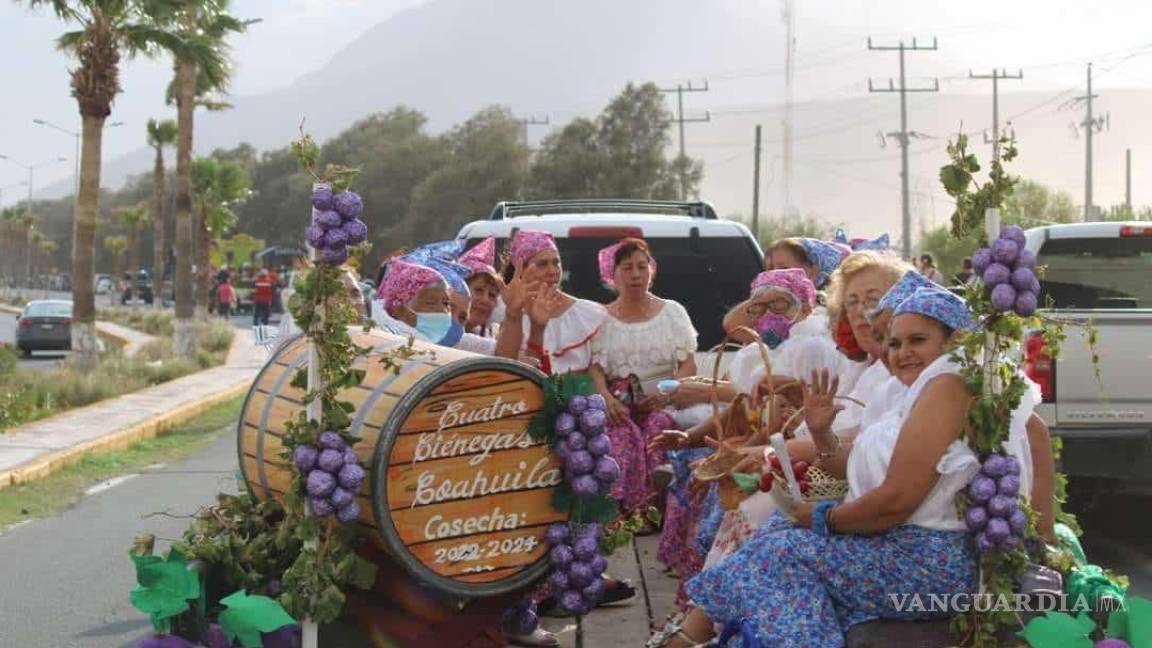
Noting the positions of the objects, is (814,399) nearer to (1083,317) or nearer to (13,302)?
(1083,317)

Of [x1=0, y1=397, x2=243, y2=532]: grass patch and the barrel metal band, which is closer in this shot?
the barrel metal band

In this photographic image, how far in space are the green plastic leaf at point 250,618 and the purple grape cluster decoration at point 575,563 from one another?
3.00 feet

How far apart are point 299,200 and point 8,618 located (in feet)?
353

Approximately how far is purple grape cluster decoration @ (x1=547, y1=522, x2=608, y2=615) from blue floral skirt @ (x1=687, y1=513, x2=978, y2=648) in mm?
576

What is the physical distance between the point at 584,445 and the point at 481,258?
341 cm

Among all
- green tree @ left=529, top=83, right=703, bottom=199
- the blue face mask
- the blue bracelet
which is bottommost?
the blue bracelet

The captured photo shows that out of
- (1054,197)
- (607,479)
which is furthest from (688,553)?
(1054,197)

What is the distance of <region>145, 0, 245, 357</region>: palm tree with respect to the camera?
30.5 metres

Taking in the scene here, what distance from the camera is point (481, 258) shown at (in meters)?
8.50

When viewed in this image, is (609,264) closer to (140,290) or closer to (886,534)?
(886,534)

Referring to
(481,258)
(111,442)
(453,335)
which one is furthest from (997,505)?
(111,442)

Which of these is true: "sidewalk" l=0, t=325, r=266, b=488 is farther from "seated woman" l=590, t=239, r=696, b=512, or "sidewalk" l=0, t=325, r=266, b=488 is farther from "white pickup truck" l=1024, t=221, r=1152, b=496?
"white pickup truck" l=1024, t=221, r=1152, b=496

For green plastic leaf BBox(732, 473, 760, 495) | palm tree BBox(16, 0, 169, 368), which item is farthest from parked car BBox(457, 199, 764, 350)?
palm tree BBox(16, 0, 169, 368)

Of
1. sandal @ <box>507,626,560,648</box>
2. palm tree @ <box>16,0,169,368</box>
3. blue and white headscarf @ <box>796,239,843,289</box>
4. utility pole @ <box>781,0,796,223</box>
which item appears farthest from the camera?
utility pole @ <box>781,0,796,223</box>
